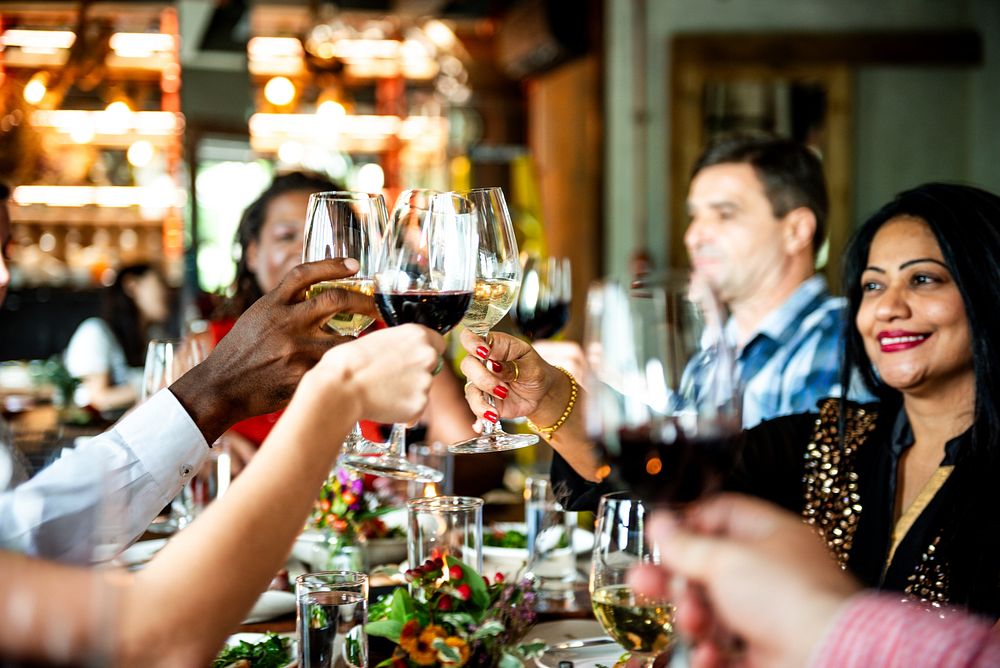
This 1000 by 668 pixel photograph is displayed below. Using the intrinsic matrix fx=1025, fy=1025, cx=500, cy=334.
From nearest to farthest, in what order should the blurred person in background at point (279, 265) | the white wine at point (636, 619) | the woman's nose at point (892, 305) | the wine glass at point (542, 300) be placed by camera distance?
the white wine at point (636, 619), the woman's nose at point (892, 305), the wine glass at point (542, 300), the blurred person in background at point (279, 265)

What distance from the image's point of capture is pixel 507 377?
1410mm

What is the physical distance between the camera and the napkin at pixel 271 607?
1.42m

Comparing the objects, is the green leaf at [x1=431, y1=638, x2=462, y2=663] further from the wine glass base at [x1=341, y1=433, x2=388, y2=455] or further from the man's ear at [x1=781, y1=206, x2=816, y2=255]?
the man's ear at [x1=781, y1=206, x2=816, y2=255]

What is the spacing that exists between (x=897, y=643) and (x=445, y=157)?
784 cm

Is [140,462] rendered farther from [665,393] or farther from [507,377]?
[665,393]

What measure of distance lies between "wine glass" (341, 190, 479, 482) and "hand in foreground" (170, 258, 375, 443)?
16 cm

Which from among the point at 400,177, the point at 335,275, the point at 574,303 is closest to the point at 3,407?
the point at 574,303

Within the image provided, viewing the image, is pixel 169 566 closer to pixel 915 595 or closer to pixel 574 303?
pixel 915 595

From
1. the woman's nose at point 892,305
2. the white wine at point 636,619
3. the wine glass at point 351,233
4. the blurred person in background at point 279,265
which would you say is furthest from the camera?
the blurred person in background at point 279,265

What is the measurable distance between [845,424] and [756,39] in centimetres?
377

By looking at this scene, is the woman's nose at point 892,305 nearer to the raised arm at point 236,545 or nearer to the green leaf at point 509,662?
the green leaf at point 509,662

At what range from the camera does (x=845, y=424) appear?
173cm

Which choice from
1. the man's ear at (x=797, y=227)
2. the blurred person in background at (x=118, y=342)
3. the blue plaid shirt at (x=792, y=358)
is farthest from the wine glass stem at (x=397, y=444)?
the blurred person in background at (x=118, y=342)

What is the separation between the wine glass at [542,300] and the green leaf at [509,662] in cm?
129
